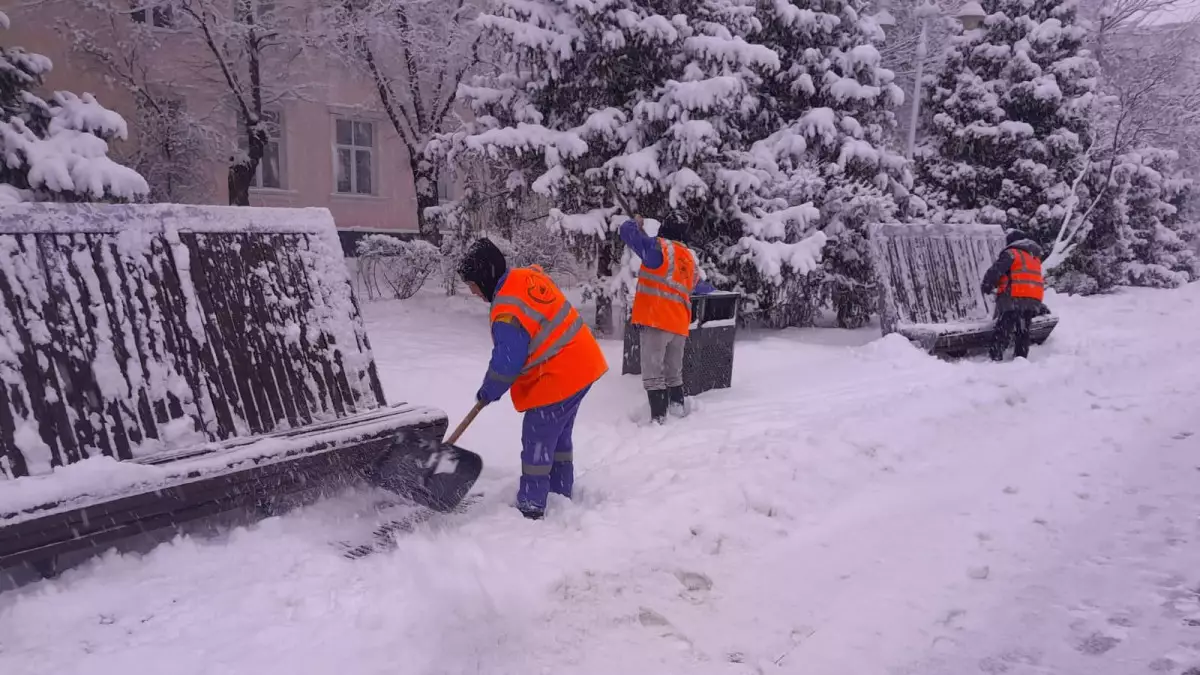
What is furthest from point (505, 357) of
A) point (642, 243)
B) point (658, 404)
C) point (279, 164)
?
point (279, 164)

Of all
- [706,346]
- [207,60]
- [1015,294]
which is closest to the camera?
[706,346]

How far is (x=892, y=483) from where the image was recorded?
4.80 metres

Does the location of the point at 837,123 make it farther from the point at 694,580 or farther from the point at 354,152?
the point at 354,152

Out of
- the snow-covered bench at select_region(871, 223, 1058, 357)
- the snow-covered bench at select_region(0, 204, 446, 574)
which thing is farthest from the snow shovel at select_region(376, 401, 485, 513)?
the snow-covered bench at select_region(871, 223, 1058, 357)

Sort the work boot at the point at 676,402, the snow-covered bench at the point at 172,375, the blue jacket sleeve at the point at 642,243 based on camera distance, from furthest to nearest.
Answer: the work boot at the point at 676,402 < the blue jacket sleeve at the point at 642,243 < the snow-covered bench at the point at 172,375

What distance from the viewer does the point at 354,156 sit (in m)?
19.6

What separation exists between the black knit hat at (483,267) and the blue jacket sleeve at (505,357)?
22cm

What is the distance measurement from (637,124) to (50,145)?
228 inches

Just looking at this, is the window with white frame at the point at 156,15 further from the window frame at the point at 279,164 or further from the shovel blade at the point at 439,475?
the shovel blade at the point at 439,475

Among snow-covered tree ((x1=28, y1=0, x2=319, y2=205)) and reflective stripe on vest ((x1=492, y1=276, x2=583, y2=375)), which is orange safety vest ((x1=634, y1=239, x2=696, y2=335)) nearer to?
reflective stripe on vest ((x1=492, y1=276, x2=583, y2=375))

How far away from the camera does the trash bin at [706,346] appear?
261 inches

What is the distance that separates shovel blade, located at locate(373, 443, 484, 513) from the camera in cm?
405

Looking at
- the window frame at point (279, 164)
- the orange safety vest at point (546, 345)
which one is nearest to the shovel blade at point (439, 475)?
the orange safety vest at point (546, 345)

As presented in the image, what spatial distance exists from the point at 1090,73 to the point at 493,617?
60.0ft
